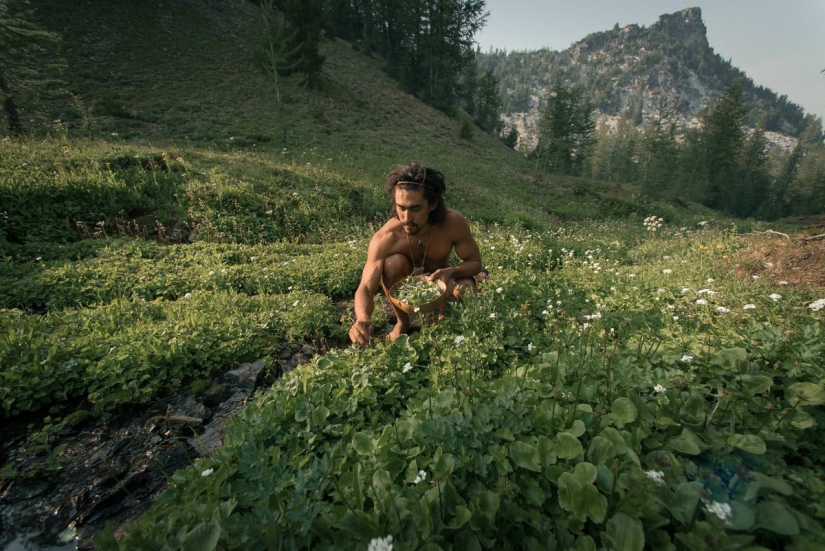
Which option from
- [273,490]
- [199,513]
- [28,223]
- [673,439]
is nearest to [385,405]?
[273,490]

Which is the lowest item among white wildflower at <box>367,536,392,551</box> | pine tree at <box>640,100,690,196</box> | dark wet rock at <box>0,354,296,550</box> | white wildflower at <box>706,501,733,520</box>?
dark wet rock at <box>0,354,296,550</box>

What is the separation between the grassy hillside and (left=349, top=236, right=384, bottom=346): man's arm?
0.81ft

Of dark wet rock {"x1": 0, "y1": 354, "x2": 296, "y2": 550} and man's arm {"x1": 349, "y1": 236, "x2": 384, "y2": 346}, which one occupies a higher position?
man's arm {"x1": 349, "y1": 236, "x2": 384, "y2": 346}

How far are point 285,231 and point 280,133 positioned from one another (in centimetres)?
1385

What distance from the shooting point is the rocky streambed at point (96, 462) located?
204cm

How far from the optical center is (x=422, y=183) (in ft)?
10.9

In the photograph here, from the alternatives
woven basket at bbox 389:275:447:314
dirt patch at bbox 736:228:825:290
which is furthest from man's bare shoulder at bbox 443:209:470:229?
dirt patch at bbox 736:228:825:290

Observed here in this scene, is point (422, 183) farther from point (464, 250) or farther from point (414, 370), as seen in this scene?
point (414, 370)

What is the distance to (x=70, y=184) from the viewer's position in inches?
285

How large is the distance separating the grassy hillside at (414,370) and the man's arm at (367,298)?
0.25 meters

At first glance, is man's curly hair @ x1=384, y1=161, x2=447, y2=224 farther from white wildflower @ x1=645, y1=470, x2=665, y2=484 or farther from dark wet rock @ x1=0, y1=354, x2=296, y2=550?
white wildflower @ x1=645, y1=470, x2=665, y2=484

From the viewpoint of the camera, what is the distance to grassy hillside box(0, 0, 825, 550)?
128 cm

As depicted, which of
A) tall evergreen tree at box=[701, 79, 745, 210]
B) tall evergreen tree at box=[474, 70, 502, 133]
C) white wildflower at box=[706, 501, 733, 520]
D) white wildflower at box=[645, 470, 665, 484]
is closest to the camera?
white wildflower at box=[706, 501, 733, 520]

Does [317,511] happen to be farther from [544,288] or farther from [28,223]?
[28,223]
